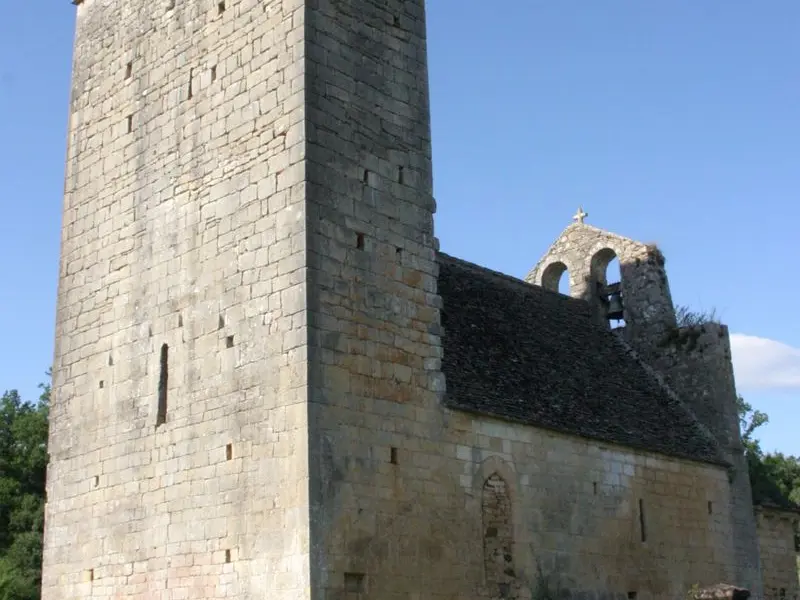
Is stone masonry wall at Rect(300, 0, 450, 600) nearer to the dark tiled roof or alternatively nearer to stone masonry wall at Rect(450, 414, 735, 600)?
stone masonry wall at Rect(450, 414, 735, 600)

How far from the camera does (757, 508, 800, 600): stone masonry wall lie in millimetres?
18406

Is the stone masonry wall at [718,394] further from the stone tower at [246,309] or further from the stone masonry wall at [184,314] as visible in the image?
the stone masonry wall at [184,314]

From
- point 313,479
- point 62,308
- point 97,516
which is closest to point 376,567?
point 313,479

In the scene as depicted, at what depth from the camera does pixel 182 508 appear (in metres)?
11.9

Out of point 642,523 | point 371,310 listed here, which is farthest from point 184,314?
point 642,523

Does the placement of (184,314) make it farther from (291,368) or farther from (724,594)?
(724,594)

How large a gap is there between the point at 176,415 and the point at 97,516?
195 centimetres

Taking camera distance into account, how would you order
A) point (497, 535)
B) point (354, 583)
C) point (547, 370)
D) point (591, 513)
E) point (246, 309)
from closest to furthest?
point (354, 583)
point (246, 309)
point (497, 535)
point (591, 513)
point (547, 370)

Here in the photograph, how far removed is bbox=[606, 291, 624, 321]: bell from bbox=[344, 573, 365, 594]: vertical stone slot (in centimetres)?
1129

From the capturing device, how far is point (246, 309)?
11797mm

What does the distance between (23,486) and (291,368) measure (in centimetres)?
1859

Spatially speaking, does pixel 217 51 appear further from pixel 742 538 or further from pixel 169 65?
pixel 742 538

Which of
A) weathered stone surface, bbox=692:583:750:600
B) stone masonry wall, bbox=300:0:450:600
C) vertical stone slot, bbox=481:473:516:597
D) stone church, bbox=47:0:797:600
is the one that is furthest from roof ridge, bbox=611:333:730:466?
stone masonry wall, bbox=300:0:450:600

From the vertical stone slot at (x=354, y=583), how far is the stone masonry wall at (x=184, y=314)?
0.57 meters
